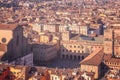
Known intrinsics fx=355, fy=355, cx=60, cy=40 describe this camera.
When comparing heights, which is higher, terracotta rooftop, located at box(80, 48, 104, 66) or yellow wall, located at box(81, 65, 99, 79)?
terracotta rooftop, located at box(80, 48, 104, 66)

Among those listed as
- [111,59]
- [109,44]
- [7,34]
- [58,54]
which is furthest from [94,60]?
[58,54]

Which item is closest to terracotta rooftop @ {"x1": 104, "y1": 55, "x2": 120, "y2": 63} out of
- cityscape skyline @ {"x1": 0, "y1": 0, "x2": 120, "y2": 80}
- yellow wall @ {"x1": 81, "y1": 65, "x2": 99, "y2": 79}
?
cityscape skyline @ {"x1": 0, "y1": 0, "x2": 120, "y2": 80}

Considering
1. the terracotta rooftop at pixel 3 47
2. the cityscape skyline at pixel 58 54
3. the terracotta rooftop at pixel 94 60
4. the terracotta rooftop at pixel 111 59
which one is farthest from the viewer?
the terracotta rooftop at pixel 3 47

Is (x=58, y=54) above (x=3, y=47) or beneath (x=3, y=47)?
beneath

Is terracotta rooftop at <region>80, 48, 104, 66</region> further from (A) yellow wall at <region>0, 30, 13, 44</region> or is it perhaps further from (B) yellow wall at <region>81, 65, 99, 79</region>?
(A) yellow wall at <region>0, 30, 13, 44</region>

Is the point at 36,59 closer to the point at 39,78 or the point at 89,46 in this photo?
the point at 89,46

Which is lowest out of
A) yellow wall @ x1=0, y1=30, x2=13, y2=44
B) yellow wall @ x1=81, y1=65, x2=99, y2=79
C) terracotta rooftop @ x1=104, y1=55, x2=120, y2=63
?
yellow wall @ x1=81, y1=65, x2=99, y2=79

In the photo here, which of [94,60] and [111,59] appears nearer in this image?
[94,60]

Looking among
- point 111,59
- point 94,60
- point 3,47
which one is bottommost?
point 111,59

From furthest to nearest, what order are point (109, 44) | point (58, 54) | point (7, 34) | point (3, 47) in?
point (58, 54) → point (7, 34) → point (3, 47) → point (109, 44)

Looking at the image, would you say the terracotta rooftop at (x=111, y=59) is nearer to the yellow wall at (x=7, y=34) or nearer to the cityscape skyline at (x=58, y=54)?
the cityscape skyline at (x=58, y=54)

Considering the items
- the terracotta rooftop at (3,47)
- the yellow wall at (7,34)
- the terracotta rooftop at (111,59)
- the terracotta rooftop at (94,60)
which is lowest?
the terracotta rooftop at (111,59)

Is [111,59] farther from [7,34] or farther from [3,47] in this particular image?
[7,34]

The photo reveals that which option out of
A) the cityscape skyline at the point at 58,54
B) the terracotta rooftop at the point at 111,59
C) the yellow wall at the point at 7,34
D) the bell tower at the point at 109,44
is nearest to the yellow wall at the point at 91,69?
the cityscape skyline at the point at 58,54
